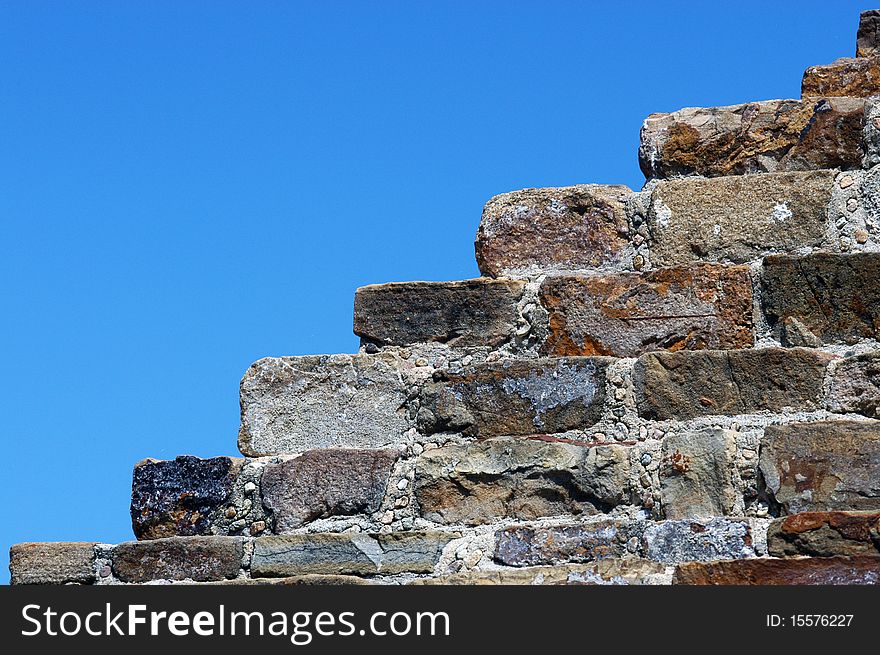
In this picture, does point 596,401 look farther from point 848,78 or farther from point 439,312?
point 848,78

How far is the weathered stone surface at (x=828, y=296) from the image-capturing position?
391 cm

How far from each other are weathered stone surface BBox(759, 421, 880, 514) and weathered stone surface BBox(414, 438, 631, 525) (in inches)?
15.3

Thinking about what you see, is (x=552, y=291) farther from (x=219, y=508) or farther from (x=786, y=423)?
(x=219, y=508)

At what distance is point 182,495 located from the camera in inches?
Result: 166

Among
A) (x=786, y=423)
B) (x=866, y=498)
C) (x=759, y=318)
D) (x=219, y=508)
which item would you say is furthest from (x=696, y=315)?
(x=219, y=508)

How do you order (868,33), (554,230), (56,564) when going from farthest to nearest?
(868,33) → (554,230) → (56,564)

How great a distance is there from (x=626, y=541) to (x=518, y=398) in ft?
1.81

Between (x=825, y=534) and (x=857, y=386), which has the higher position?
(x=857, y=386)

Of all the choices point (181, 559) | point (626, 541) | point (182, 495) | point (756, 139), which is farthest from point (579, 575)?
point (756, 139)

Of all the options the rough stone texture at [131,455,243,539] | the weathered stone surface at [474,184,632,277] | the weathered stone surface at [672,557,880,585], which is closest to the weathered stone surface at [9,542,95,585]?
the rough stone texture at [131,455,243,539]

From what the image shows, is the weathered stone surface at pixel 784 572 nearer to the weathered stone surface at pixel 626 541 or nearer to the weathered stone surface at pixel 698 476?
the weathered stone surface at pixel 626 541

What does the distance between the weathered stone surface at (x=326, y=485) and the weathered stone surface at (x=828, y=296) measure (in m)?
1.10

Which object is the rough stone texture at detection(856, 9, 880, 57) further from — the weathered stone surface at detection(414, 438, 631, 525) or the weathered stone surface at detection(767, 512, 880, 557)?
the weathered stone surface at detection(767, 512, 880, 557)

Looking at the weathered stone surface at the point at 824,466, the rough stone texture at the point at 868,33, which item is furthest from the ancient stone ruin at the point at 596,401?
the rough stone texture at the point at 868,33
